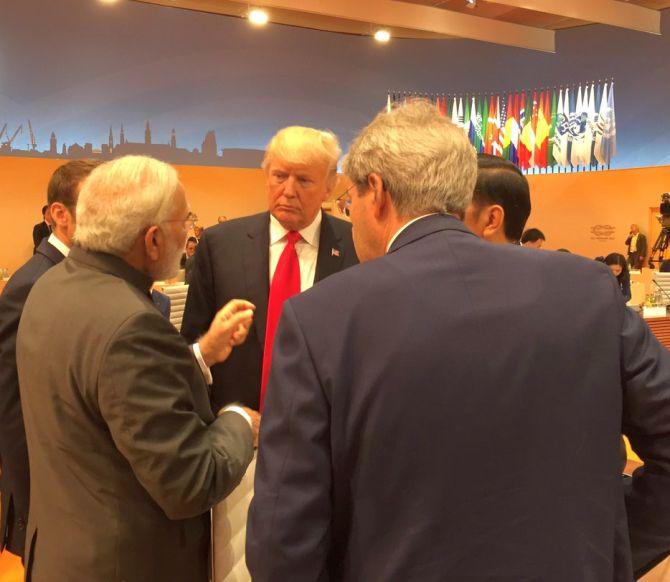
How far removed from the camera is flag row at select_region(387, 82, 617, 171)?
13.0 m

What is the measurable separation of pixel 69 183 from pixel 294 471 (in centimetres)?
152

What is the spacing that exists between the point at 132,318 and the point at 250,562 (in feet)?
1.72

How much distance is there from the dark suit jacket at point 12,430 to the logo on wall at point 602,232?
1294cm

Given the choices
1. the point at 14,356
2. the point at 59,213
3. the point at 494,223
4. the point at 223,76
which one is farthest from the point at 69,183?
the point at 223,76

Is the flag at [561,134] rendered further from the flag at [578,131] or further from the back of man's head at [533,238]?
the back of man's head at [533,238]

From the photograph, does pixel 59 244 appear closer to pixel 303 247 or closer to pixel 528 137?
pixel 303 247

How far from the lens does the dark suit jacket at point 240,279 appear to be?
216cm

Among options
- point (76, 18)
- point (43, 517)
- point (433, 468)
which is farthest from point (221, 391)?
point (76, 18)

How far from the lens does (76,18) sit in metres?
13.1

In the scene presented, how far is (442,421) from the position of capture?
0.96m

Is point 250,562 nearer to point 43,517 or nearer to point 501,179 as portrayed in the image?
point 43,517

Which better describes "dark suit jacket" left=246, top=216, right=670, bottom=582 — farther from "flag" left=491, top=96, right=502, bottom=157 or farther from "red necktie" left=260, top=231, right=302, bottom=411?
"flag" left=491, top=96, right=502, bottom=157

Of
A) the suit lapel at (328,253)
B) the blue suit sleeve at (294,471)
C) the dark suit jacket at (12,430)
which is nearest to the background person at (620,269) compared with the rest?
the suit lapel at (328,253)

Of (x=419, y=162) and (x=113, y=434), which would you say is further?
(x=113, y=434)
